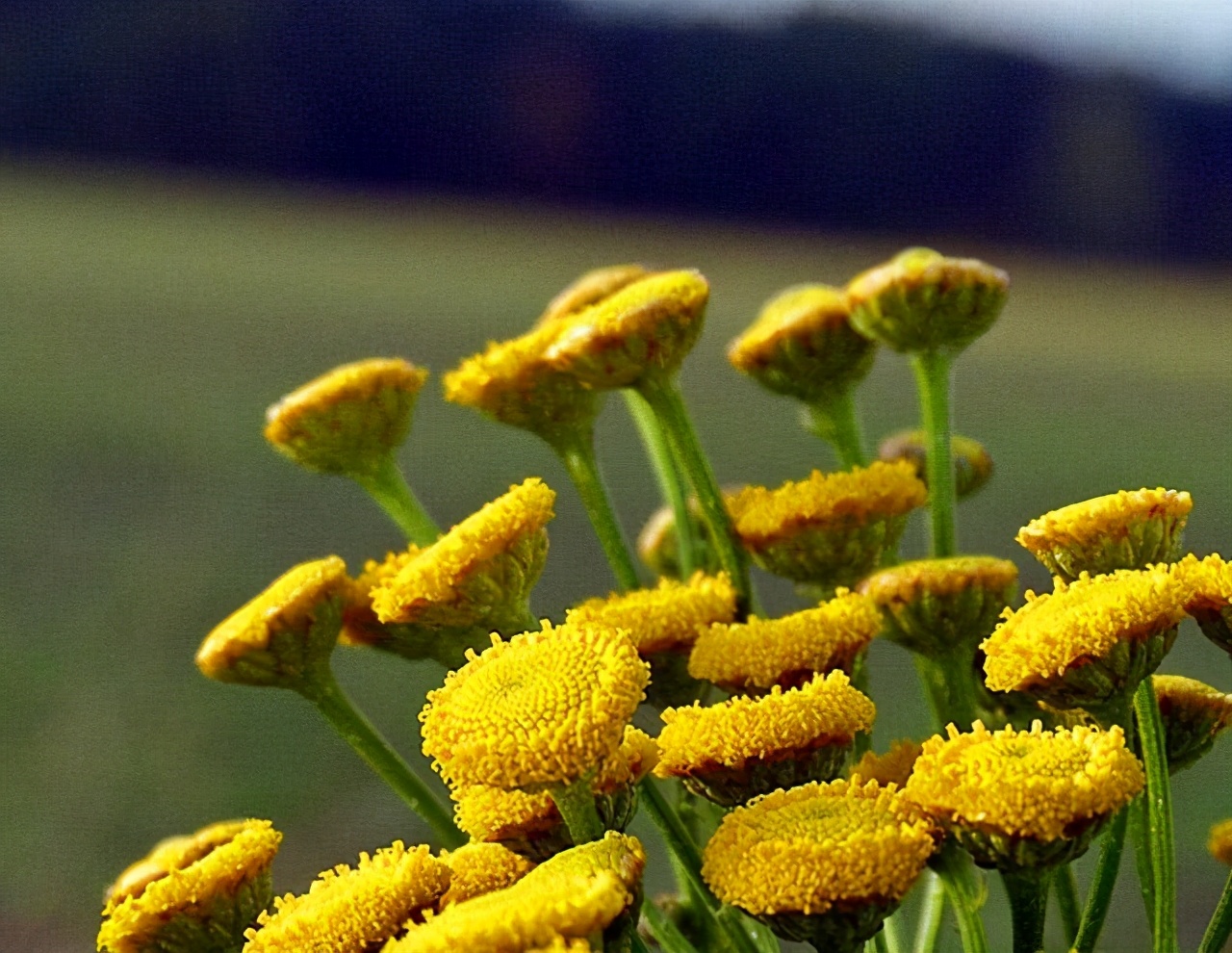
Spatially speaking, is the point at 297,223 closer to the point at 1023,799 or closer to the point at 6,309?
the point at 6,309

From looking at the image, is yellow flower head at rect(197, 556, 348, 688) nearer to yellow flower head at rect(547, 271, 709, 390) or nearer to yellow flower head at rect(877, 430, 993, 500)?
yellow flower head at rect(547, 271, 709, 390)

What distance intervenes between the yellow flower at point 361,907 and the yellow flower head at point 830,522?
16 centimetres

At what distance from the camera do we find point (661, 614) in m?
0.37

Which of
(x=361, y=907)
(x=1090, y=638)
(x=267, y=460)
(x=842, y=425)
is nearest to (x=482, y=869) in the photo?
(x=361, y=907)

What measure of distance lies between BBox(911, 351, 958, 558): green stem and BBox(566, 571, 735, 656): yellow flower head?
0.09m

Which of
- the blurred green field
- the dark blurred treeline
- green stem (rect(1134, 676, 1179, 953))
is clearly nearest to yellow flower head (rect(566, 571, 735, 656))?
green stem (rect(1134, 676, 1179, 953))

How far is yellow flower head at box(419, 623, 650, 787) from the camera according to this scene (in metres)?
0.27

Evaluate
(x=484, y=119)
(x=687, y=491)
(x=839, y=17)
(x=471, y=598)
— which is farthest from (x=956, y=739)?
(x=839, y=17)

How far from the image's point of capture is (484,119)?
2.01 m

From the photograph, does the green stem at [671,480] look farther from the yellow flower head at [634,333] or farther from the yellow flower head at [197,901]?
the yellow flower head at [197,901]

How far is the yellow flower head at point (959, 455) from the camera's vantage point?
495 millimetres

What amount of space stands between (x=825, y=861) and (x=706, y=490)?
0.17 m

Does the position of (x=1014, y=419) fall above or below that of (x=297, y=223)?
below

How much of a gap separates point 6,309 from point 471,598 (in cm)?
175
